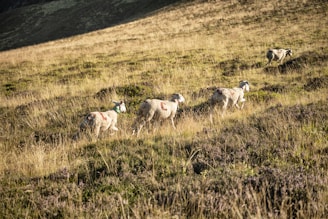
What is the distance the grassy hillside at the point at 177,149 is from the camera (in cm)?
403

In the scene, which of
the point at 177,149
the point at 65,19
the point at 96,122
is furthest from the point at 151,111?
the point at 65,19

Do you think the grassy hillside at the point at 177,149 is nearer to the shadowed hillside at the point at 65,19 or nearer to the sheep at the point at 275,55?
the sheep at the point at 275,55

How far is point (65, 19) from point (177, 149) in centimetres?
7624

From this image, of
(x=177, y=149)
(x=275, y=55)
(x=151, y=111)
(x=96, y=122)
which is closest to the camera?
(x=177, y=149)

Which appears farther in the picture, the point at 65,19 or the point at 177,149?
the point at 65,19

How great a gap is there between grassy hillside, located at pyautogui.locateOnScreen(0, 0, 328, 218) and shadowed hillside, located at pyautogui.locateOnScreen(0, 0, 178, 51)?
1853 inches

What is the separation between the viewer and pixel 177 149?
243 inches

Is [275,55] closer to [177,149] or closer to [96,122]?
[96,122]

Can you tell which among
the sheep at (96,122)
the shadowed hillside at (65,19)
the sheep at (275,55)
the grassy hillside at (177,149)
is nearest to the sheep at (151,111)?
the grassy hillside at (177,149)

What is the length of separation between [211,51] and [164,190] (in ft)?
70.0

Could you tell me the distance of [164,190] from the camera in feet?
14.9

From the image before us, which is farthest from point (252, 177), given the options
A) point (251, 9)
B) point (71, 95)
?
point (251, 9)

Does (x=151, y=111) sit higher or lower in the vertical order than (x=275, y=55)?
higher

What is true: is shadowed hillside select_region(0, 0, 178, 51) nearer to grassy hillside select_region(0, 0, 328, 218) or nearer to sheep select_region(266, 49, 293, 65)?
sheep select_region(266, 49, 293, 65)
